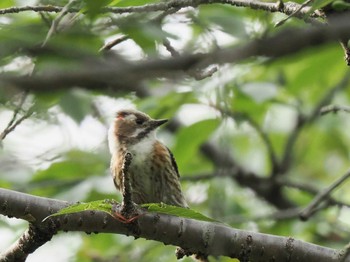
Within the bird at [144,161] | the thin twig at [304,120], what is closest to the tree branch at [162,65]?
the bird at [144,161]

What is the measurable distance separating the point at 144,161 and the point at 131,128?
2.11 ft

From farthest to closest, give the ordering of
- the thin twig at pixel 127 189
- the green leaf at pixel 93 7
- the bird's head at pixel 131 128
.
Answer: the bird's head at pixel 131 128
the thin twig at pixel 127 189
the green leaf at pixel 93 7

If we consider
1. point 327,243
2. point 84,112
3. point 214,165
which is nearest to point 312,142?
point 214,165

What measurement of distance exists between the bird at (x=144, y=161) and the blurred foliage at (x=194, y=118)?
0.22 meters

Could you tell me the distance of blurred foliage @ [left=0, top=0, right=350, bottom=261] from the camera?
95.0 inches

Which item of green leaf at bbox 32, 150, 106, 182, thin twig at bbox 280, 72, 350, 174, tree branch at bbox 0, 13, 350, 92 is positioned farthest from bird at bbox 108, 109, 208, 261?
tree branch at bbox 0, 13, 350, 92

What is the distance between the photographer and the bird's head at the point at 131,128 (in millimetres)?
6250

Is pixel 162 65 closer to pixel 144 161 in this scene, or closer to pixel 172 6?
pixel 172 6

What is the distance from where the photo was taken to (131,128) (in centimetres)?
641

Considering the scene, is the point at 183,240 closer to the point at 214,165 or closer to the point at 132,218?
the point at 132,218

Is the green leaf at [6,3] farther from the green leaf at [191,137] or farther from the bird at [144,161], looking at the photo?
the green leaf at [191,137]

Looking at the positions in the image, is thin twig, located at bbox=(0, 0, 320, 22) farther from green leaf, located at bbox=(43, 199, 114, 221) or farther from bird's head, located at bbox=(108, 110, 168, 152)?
bird's head, located at bbox=(108, 110, 168, 152)

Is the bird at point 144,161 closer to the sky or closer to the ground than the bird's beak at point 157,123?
closer to the ground

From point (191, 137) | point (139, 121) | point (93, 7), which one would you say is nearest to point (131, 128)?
point (139, 121)
